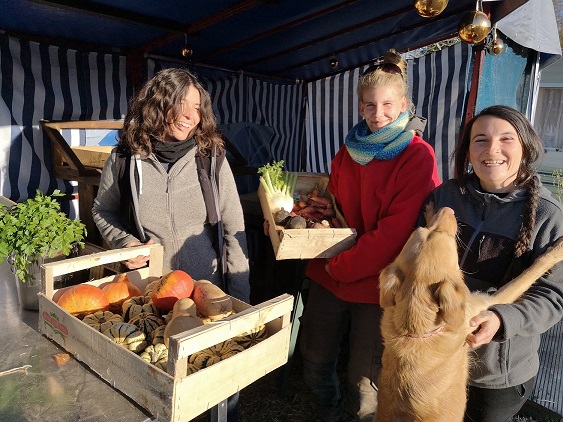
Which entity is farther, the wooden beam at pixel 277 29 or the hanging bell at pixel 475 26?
the wooden beam at pixel 277 29

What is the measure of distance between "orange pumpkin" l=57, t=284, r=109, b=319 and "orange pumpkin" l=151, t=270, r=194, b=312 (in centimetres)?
26

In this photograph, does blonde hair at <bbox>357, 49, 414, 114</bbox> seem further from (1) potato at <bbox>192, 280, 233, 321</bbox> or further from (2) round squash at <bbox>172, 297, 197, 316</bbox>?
(2) round squash at <bbox>172, 297, 197, 316</bbox>

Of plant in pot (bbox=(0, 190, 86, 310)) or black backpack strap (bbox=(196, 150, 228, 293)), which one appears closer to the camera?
plant in pot (bbox=(0, 190, 86, 310))

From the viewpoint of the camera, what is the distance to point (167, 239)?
2738 millimetres

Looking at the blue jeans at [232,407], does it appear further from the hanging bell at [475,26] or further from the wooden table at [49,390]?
the hanging bell at [475,26]

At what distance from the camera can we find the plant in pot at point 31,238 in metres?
2.15

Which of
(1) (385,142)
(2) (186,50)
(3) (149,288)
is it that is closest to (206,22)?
(2) (186,50)

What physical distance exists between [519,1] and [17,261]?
4639mm

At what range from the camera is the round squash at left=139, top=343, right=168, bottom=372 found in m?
1.61

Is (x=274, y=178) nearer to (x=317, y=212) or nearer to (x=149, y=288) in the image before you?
(x=317, y=212)

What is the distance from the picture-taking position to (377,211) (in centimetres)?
277

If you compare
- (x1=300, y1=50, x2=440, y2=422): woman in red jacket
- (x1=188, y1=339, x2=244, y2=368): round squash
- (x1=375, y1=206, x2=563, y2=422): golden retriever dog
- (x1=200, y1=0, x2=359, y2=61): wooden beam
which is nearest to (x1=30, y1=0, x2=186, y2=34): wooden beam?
(x1=200, y1=0, x2=359, y2=61): wooden beam

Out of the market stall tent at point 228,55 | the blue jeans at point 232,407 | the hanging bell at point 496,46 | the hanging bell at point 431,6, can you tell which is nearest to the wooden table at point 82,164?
the market stall tent at point 228,55

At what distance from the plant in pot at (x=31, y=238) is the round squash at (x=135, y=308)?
535 mm
